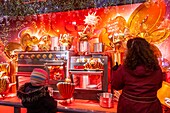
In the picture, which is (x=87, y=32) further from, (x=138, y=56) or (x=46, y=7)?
(x=138, y=56)

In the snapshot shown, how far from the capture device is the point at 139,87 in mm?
2189

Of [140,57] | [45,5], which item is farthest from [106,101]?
[45,5]

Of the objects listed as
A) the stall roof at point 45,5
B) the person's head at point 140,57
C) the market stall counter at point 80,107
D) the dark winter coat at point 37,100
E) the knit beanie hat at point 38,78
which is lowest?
the market stall counter at point 80,107

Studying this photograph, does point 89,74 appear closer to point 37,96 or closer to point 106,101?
point 106,101

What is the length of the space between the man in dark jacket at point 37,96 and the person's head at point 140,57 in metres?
1.01

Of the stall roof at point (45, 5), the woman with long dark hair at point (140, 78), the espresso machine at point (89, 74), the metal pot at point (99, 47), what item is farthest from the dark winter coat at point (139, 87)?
the stall roof at point (45, 5)

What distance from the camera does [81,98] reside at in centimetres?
398

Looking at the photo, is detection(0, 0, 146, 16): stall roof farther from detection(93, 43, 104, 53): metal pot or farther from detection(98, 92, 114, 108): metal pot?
detection(98, 92, 114, 108): metal pot

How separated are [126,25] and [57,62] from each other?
157 cm

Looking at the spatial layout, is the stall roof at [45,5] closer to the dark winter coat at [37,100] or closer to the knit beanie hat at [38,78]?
the knit beanie hat at [38,78]

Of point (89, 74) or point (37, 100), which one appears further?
point (89, 74)

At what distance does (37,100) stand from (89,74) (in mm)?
1585

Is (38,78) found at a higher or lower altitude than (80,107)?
higher

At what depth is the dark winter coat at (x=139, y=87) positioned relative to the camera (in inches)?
85.5
